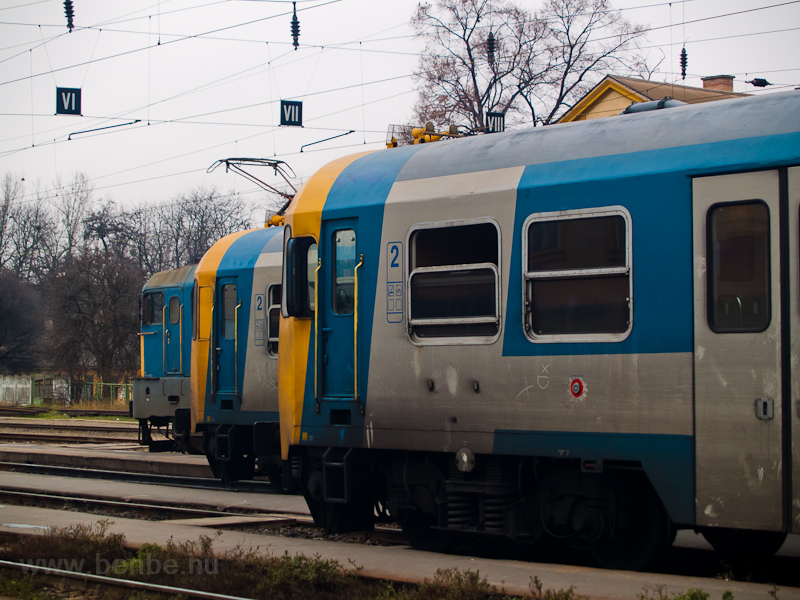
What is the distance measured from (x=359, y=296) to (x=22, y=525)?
518 centimetres

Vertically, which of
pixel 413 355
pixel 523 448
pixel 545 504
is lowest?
pixel 545 504

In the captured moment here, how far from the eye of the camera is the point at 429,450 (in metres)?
7.95

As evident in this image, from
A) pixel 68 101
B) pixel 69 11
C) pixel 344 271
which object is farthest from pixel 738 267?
pixel 68 101

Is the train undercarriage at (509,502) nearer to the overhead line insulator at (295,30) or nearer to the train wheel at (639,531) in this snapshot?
the train wheel at (639,531)

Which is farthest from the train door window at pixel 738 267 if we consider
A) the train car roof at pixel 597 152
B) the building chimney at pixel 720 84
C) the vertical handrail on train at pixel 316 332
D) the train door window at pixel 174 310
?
the building chimney at pixel 720 84

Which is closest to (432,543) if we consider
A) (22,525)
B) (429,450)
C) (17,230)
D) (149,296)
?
(429,450)

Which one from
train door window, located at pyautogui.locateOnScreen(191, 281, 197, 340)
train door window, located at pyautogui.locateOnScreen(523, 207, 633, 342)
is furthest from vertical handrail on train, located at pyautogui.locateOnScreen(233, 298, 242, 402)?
train door window, located at pyautogui.locateOnScreen(523, 207, 633, 342)

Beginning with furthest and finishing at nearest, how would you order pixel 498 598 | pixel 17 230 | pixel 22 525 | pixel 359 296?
pixel 17 230, pixel 22 525, pixel 359 296, pixel 498 598

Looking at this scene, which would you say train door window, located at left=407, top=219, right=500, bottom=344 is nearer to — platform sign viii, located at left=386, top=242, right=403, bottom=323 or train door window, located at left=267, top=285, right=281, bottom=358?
platform sign viii, located at left=386, top=242, right=403, bottom=323

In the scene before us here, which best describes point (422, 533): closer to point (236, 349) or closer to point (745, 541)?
point (745, 541)

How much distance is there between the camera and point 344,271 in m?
8.75

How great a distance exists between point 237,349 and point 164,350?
4.03 metres

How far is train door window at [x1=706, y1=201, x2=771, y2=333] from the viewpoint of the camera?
6398 millimetres

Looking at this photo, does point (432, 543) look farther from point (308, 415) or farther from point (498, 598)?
point (498, 598)
